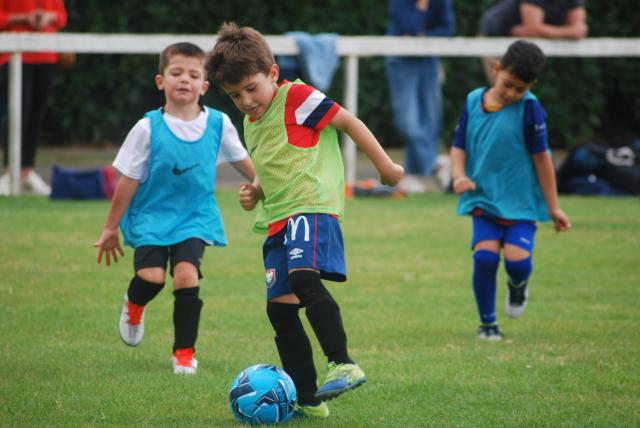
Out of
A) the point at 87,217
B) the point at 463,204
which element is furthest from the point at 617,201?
the point at 463,204

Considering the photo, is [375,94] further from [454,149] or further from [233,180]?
[454,149]

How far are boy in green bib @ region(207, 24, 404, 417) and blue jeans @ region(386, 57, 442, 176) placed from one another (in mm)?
8570

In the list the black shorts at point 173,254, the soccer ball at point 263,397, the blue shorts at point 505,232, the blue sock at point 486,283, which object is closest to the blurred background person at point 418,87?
the blue shorts at point 505,232

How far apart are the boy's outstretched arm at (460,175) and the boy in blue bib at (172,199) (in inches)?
51.4

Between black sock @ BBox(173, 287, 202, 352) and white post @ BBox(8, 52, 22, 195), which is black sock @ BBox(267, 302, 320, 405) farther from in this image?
white post @ BBox(8, 52, 22, 195)

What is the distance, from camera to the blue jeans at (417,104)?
1372 centimetres

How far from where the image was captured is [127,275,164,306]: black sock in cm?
607

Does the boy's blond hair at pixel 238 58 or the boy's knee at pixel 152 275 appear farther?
the boy's knee at pixel 152 275

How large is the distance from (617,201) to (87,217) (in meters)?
5.71

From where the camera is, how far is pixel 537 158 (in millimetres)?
6898

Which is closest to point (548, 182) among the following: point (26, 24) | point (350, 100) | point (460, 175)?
point (460, 175)

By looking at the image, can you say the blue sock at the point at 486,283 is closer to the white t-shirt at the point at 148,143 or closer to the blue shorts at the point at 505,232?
the blue shorts at the point at 505,232

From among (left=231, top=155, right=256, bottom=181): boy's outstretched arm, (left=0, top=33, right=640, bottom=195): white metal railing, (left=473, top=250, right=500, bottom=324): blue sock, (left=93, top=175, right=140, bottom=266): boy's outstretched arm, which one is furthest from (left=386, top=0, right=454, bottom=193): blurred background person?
(left=93, top=175, right=140, bottom=266): boy's outstretched arm

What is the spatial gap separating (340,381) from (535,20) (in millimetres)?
8877
